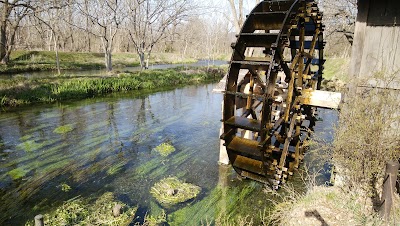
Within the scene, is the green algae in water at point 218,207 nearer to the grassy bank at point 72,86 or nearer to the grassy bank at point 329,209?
the grassy bank at point 329,209

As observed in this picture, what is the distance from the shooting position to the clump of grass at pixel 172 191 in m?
5.18

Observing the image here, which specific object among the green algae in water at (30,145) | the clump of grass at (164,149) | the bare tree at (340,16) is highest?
the bare tree at (340,16)

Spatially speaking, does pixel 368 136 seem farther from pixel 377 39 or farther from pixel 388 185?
pixel 377 39

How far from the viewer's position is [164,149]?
25.2 feet

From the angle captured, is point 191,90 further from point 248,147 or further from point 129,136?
point 248,147

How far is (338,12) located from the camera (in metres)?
12.0

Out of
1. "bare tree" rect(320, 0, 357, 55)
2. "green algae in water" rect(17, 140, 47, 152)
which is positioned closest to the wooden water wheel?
"green algae in water" rect(17, 140, 47, 152)

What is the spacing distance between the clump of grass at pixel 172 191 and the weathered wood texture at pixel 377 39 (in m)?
3.55

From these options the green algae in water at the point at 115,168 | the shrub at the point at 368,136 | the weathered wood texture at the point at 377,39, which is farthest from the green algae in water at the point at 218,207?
the weathered wood texture at the point at 377,39

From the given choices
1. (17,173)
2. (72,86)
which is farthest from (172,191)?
(72,86)

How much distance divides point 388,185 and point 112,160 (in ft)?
18.8

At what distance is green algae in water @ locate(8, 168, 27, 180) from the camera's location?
19.7 ft

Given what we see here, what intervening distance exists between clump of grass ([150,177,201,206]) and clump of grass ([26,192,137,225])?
0.59 metres

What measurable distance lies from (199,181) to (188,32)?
122 feet
